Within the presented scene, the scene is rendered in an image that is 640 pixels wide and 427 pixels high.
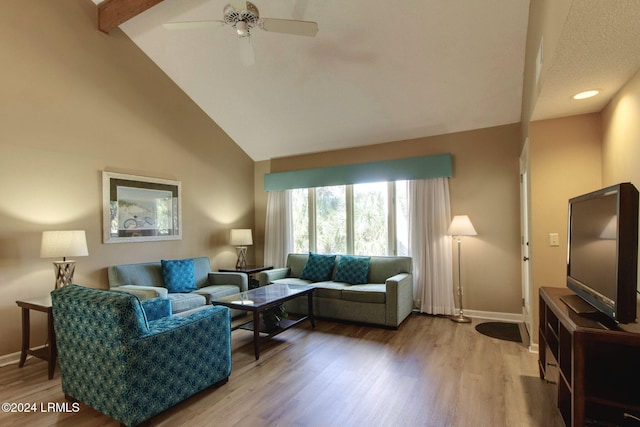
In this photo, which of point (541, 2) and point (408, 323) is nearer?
point (541, 2)

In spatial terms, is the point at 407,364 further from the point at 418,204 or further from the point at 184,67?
the point at 184,67

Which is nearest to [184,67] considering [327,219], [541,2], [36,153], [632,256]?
[36,153]

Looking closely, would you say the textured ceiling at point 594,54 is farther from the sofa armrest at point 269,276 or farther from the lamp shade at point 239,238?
the lamp shade at point 239,238

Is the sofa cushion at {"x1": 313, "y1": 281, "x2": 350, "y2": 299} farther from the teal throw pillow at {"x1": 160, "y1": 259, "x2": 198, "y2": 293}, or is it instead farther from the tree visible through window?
the teal throw pillow at {"x1": 160, "y1": 259, "x2": 198, "y2": 293}

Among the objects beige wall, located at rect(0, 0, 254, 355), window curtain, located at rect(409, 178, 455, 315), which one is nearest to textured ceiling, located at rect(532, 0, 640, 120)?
window curtain, located at rect(409, 178, 455, 315)

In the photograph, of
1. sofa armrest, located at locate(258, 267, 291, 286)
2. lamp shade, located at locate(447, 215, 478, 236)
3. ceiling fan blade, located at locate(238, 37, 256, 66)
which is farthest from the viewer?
sofa armrest, located at locate(258, 267, 291, 286)

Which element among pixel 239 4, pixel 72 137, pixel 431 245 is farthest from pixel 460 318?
pixel 72 137

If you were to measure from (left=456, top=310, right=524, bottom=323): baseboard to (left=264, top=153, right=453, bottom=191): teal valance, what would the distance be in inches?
73.5

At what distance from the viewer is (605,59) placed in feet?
6.04

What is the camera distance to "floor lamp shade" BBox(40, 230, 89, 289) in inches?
123

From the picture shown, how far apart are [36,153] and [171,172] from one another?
61.2 inches

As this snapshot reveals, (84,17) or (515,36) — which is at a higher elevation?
(84,17)

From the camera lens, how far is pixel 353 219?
5211 millimetres

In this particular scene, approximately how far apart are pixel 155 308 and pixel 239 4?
2415 mm
